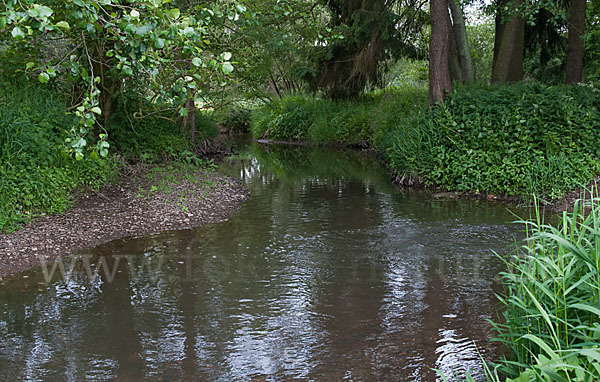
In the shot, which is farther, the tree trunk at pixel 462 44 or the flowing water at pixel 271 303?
the tree trunk at pixel 462 44

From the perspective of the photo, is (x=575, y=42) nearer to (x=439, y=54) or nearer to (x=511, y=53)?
(x=511, y=53)

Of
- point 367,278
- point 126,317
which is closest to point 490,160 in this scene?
point 367,278

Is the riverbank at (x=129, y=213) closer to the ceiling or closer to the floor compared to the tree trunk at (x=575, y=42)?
closer to the floor

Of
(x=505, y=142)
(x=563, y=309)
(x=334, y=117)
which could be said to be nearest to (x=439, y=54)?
(x=505, y=142)

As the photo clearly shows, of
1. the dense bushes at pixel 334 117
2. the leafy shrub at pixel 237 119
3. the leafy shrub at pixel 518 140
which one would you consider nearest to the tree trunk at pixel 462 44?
the dense bushes at pixel 334 117

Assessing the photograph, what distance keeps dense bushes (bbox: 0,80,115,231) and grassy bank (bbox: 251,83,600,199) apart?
6.87 m

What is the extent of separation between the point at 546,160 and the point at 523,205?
120 centimetres

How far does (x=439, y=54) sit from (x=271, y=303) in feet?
29.2

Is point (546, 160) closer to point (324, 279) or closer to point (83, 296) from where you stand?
point (324, 279)

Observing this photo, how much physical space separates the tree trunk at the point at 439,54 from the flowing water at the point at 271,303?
13.0 ft

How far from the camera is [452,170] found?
11.2m

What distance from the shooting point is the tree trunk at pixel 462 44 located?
1518 centimetres

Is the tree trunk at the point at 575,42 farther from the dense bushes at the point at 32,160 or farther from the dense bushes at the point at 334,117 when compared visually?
the dense bushes at the point at 32,160

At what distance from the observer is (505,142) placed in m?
10.6
